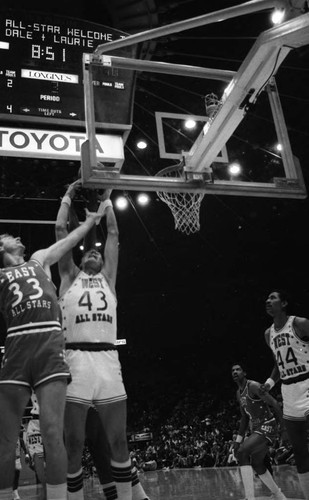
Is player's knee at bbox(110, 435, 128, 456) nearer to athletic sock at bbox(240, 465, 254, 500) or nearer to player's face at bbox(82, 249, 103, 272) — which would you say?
player's face at bbox(82, 249, 103, 272)

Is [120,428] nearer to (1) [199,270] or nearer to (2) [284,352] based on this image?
(2) [284,352]

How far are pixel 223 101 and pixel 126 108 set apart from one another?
1.57m

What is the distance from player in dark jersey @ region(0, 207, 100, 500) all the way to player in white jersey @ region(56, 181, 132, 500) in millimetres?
287

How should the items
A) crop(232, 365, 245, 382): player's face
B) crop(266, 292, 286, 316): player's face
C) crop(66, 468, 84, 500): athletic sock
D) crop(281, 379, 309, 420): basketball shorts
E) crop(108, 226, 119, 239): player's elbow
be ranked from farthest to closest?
1. crop(232, 365, 245, 382): player's face
2. crop(266, 292, 286, 316): player's face
3. crop(281, 379, 309, 420): basketball shorts
4. crop(108, 226, 119, 239): player's elbow
5. crop(66, 468, 84, 500): athletic sock

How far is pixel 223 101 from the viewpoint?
6.79 m

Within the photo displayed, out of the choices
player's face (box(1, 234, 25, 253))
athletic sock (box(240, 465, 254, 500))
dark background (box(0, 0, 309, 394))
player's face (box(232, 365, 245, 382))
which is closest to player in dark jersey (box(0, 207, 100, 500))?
player's face (box(1, 234, 25, 253))

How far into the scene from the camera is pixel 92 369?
13.4 feet

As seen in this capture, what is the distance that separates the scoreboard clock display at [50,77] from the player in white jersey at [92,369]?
339cm

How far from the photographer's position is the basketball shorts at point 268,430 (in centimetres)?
733

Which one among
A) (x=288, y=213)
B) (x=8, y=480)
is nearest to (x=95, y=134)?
(x=8, y=480)

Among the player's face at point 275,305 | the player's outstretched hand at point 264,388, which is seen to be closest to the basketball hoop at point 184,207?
the player's face at point 275,305

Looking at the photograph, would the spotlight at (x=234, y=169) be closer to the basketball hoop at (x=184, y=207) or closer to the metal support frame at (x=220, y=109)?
the metal support frame at (x=220, y=109)

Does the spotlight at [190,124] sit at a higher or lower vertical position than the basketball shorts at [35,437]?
higher

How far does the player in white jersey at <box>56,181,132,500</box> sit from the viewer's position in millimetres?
3965
